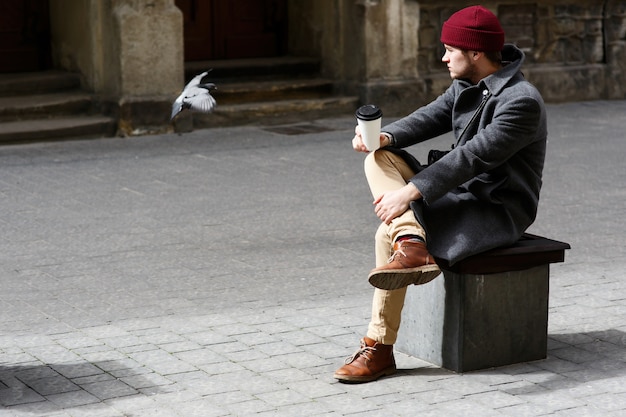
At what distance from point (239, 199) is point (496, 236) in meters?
3.96

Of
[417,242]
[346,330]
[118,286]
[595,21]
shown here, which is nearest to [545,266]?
[417,242]

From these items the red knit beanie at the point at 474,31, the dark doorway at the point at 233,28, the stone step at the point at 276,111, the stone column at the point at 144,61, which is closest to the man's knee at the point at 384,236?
the red knit beanie at the point at 474,31

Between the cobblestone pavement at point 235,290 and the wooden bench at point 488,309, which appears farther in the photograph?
the wooden bench at point 488,309

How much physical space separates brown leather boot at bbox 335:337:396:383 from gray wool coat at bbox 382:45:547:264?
414 millimetres

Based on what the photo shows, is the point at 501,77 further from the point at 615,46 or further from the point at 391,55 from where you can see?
the point at 615,46

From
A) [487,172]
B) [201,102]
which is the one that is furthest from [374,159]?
[201,102]

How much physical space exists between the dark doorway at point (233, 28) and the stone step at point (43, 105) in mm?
1940

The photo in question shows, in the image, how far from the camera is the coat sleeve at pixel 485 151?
4633mm

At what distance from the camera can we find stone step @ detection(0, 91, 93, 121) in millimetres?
11305

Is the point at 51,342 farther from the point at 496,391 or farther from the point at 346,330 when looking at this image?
the point at 496,391

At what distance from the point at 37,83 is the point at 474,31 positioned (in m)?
7.97

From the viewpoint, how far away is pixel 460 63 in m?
4.84

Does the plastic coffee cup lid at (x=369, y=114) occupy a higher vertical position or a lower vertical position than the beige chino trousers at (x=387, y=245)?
higher

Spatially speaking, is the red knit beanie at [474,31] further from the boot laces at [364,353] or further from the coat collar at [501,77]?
the boot laces at [364,353]
